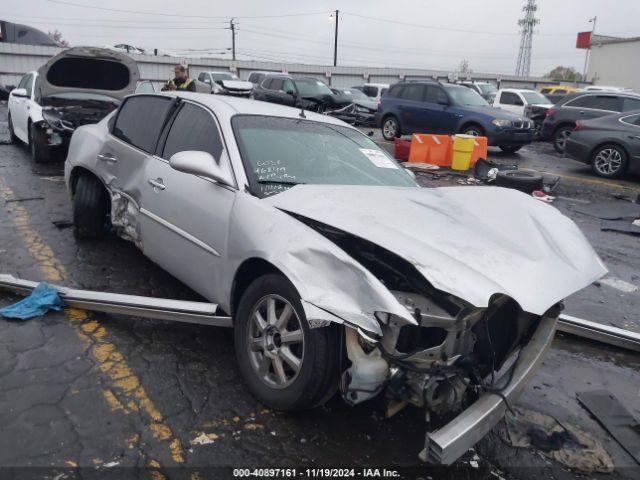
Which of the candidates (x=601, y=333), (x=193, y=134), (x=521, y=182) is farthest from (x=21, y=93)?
(x=601, y=333)

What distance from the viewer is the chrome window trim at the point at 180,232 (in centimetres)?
318

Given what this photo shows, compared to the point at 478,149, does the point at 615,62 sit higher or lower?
higher

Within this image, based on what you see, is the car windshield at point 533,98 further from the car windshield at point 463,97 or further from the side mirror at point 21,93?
the side mirror at point 21,93

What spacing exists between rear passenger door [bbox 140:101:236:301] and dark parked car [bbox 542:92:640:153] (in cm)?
1254

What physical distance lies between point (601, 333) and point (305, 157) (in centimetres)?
256

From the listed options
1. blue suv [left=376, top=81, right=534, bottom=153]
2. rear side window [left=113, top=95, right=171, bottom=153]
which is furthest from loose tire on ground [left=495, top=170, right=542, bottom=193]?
rear side window [left=113, top=95, right=171, bottom=153]

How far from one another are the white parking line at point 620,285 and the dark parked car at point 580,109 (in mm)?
9249

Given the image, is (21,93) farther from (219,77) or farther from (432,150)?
(219,77)

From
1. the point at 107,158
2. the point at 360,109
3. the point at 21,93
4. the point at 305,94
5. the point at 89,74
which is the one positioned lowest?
the point at 107,158

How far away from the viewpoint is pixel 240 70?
34.2 metres

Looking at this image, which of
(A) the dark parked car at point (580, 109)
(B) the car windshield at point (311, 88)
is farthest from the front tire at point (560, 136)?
(B) the car windshield at point (311, 88)

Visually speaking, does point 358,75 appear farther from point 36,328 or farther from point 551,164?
point 36,328

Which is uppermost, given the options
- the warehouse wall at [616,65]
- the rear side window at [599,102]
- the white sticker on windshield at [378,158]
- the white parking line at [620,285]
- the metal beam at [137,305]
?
the warehouse wall at [616,65]

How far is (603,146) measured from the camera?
11.0 meters
